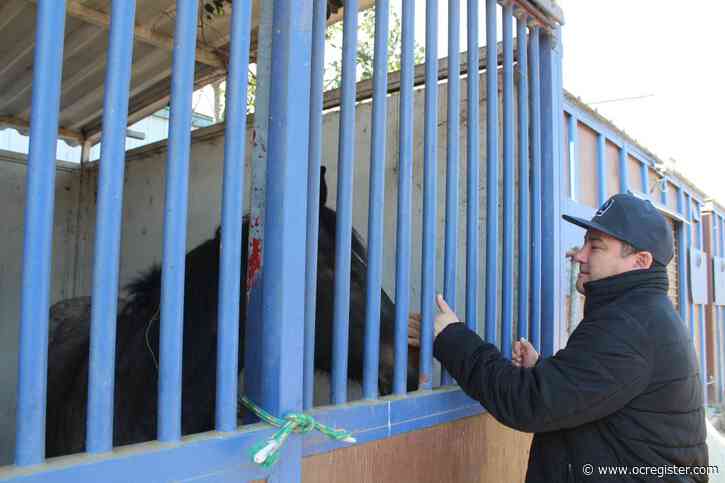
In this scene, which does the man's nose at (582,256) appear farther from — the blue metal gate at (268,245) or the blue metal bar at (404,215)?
the blue metal bar at (404,215)

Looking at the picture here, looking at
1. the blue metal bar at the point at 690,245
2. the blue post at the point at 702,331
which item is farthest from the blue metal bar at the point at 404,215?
the blue post at the point at 702,331

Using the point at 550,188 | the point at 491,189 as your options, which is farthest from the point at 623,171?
the point at 491,189

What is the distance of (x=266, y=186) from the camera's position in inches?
52.7

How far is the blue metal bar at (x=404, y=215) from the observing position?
1654 mm

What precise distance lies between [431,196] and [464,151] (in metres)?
0.97

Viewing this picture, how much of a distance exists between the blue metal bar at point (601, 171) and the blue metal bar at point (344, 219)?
2696mm

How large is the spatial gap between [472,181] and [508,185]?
0.25 meters

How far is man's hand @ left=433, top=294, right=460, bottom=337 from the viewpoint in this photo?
5.73 ft

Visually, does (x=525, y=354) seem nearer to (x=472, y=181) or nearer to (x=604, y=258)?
(x=604, y=258)

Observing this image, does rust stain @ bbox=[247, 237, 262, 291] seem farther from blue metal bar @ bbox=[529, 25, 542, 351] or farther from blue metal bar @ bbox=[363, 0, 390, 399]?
blue metal bar @ bbox=[529, 25, 542, 351]

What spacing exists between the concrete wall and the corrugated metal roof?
0.52 m

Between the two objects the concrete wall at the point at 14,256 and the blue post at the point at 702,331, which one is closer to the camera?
the concrete wall at the point at 14,256

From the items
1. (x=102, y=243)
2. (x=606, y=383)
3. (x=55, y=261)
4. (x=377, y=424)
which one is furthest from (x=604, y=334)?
(x=55, y=261)

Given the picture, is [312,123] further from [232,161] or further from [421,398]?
[421,398]
